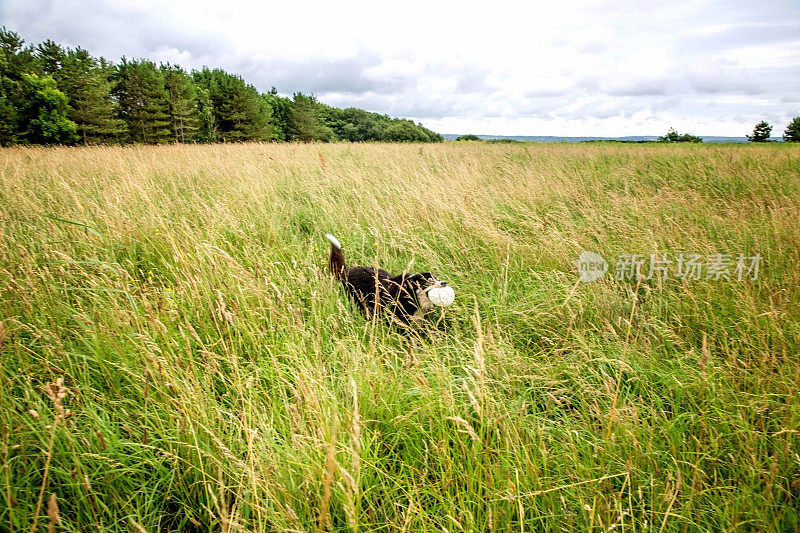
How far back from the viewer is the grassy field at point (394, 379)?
1129 millimetres

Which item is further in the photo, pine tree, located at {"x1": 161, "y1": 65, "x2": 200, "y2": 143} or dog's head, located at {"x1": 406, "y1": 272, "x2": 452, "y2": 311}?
pine tree, located at {"x1": 161, "y1": 65, "x2": 200, "y2": 143}

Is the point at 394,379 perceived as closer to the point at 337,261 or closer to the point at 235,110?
the point at 337,261

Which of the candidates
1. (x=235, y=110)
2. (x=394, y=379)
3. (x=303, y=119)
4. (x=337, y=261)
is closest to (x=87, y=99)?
(x=235, y=110)

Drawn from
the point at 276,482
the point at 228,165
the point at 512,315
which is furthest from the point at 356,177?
the point at 276,482

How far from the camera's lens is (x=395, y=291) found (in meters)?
2.42

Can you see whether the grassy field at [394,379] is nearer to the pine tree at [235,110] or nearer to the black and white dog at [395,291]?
the black and white dog at [395,291]

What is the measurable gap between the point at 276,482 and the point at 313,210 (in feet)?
12.0

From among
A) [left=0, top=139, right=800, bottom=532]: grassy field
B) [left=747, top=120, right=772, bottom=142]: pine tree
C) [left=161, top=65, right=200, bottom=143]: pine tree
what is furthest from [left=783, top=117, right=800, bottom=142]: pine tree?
[left=161, top=65, right=200, bottom=143]: pine tree

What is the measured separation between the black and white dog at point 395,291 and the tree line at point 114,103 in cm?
1423

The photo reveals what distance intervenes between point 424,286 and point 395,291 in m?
0.21

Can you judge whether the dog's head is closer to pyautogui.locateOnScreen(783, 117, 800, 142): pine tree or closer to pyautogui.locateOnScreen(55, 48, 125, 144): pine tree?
pyautogui.locateOnScreen(55, 48, 125, 144): pine tree

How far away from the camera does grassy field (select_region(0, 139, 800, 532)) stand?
1.13 meters

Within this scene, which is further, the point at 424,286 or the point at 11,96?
the point at 11,96

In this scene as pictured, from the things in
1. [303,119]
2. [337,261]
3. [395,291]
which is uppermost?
[303,119]
